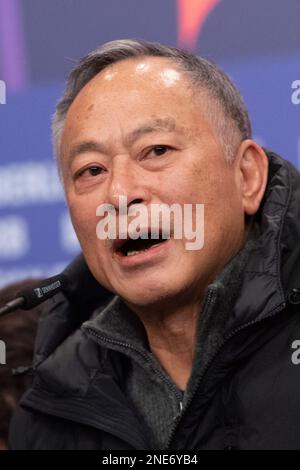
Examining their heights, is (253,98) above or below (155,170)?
above

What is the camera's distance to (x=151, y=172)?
1.22 m

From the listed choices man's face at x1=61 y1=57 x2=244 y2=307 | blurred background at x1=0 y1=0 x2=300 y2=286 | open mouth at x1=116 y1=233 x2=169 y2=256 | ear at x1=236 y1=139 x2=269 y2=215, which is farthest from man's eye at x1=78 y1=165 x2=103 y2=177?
blurred background at x1=0 y1=0 x2=300 y2=286

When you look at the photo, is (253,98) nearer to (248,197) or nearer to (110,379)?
(248,197)

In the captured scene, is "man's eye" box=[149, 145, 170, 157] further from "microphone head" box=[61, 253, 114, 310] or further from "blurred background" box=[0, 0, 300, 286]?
"blurred background" box=[0, 0, 300, 286]

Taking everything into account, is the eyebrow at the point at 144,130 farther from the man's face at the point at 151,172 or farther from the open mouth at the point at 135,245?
the open mouth at the point at 135,245

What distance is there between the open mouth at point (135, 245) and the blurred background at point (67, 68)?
0.67 metres

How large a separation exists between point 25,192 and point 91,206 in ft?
2.59

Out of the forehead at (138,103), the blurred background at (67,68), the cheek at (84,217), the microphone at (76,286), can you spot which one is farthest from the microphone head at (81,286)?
the blurred background at (67,68)

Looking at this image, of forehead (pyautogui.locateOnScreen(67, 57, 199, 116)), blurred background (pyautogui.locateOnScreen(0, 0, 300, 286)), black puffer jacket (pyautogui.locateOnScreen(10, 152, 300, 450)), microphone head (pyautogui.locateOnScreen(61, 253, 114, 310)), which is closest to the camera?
black puffer jacket (pyautogui.locateOnScreen(10, 152, 300, 450))

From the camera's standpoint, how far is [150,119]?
1236 millimetres

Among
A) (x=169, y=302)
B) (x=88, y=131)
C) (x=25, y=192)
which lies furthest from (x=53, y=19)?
(x=169, y=302)

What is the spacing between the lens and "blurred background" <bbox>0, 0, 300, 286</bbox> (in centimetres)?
182

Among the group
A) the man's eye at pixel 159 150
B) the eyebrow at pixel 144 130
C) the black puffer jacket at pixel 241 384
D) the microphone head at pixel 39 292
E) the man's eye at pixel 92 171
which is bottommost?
the black puffer jacket at pixel 241 384

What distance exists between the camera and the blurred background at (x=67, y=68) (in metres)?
1.82
